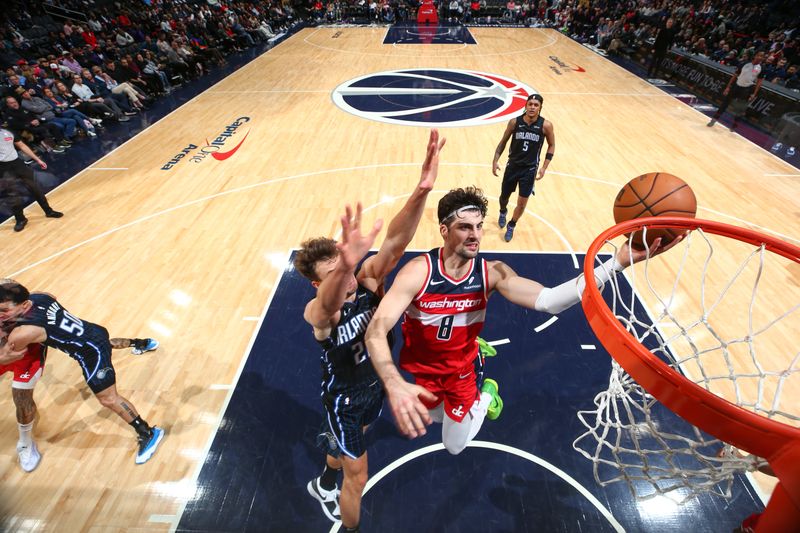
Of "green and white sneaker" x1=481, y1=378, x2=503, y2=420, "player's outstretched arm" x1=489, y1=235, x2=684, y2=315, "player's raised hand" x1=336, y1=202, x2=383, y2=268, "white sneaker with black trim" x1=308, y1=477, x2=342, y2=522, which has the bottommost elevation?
"white sneaker with black trim" x1=308, y1=477, x2=342, y2=522

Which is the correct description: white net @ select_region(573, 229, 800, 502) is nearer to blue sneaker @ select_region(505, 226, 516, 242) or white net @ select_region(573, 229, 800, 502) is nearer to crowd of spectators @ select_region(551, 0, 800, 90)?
blue sneaker @ select_region(505, 226, 516, 242)

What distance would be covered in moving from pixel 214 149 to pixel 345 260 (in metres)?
8.43

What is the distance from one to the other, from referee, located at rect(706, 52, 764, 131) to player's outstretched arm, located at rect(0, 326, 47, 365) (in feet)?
43.4

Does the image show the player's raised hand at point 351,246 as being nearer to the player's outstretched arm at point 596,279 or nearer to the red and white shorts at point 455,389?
the player's outstretched arm at point 596,279

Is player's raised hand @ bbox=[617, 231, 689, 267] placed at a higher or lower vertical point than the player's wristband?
higher

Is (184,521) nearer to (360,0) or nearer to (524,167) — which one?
(524,167)

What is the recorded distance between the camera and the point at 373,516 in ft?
10.3

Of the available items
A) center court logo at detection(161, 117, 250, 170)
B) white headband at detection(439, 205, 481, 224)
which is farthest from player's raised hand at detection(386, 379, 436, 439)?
center court logo at detection(161, 117, 250, 170)

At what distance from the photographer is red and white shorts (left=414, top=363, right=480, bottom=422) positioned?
9.71 feet

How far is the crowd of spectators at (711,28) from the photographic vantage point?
12547mm

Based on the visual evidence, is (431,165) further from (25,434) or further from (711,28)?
(711,28)

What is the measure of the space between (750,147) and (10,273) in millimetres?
13955

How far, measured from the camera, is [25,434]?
3504 millimetres

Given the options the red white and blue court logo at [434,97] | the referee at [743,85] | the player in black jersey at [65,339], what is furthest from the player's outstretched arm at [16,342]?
the referee at [743,85]
